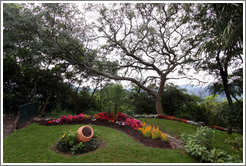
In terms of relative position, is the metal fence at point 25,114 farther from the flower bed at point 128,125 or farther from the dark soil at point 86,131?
the dark soil at point 86,131

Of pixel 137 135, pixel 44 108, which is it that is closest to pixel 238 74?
pixel 137 135

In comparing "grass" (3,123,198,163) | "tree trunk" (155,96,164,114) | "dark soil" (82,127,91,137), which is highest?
"tree trunk" (155,96,164,114)

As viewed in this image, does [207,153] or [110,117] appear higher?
[110,117]

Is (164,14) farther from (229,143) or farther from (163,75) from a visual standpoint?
(229,143)

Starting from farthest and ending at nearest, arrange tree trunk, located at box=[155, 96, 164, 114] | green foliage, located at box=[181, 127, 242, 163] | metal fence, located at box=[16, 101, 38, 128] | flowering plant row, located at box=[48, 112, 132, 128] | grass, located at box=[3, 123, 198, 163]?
tree trunk, located at box=[155, 96, 164, 114] < flowering plant row, located at box=[48, 112, 132, 128] < metal fence, located at box=[16, 101, 38, 128] < grass, located at box=[3, 123, 198, 163] < green foliage, located at box=[181, 127, 242, 163]

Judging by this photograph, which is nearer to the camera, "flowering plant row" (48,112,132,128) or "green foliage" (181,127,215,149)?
"green foliage" (181,127,215,149)

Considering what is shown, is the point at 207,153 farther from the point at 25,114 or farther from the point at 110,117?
the point at 25,114

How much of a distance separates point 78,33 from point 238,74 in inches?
272

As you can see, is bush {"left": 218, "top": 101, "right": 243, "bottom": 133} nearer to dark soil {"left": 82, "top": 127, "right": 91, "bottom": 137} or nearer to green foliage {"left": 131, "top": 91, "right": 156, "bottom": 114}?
dark soil {"left": 82, "top": 127, "right": 91, "bottom": 137}

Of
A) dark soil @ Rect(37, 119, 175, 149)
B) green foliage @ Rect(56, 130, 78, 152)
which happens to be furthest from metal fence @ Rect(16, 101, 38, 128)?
green foliage @ Rect(56, 130, 78, 152)

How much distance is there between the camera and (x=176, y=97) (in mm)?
9312

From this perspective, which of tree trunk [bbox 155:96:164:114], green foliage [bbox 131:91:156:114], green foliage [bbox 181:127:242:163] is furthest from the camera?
green foliage [bbox 131:91:156:114]

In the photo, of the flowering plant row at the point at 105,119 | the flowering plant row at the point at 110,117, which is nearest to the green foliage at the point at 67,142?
the flowering plant row at the point at 105,119

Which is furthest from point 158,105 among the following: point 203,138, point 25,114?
point 25,114
